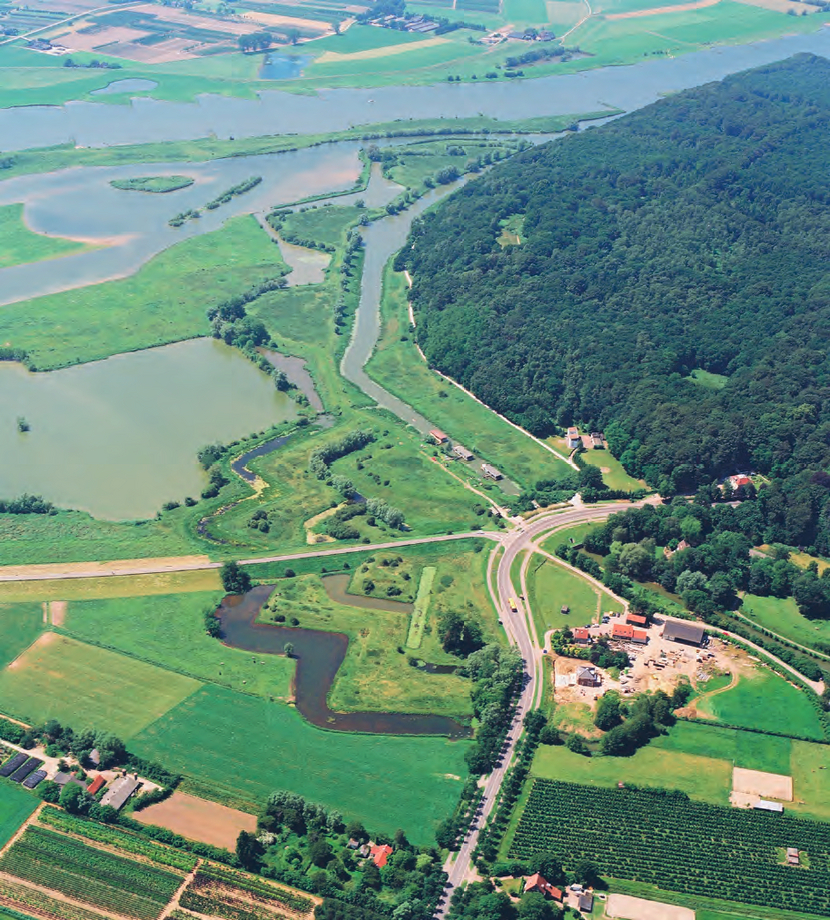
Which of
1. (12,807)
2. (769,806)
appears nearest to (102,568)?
(12,807)

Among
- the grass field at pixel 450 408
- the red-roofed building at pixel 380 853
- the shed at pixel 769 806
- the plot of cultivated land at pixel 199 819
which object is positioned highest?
the grass field at pixel 450 408

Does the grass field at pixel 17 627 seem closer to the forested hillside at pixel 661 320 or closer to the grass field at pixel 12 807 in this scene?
the grass field at pixel 12 807

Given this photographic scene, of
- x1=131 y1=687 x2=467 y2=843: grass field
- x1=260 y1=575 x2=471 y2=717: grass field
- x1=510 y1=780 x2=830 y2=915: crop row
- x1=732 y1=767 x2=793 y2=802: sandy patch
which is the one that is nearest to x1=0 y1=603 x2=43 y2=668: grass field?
x1=131 y1=687 x2=467 y2=843: grass field

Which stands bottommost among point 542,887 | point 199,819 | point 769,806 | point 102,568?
point 199,819

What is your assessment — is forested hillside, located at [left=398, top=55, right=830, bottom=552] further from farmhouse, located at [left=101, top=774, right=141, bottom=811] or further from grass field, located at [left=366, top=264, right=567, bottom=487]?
farmhouse, located at [left=101, top=774, right=141, bottom=811]

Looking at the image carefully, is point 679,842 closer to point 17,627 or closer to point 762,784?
point 762,784

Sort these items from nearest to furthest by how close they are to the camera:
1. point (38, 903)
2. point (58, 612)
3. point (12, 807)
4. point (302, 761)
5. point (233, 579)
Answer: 1. point (38, 903)
2. point (12, 807)
3. point (302, 761)
4. point (58, 612)
5. point (233, 579)

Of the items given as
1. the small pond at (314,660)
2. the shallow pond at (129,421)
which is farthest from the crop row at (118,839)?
the shallow pond at (129,421)
